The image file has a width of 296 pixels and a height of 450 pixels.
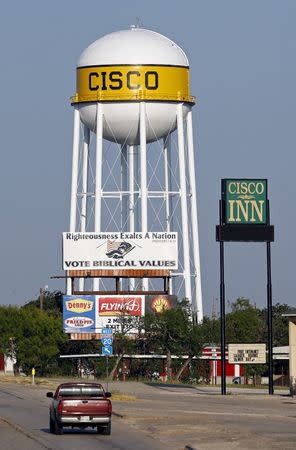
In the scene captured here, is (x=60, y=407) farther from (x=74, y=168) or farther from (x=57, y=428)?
(x=74, y=168)

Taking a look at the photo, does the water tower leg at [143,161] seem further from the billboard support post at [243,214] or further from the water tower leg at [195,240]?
the billboard support post at [243,214]

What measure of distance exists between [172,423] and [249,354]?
2847cm

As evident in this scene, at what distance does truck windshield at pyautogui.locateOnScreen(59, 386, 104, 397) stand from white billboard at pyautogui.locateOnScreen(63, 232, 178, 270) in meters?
55.1

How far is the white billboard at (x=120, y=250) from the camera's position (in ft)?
312

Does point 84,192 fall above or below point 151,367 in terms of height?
above

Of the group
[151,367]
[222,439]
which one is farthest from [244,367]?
[222,439]

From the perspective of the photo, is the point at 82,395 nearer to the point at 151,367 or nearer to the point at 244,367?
the point at 151,367

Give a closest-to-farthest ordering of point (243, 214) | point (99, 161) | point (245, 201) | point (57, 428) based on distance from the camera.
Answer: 1. point (57, 428)
2. point (243, 214)
3. point (245, 201)
4. point (99, 161)

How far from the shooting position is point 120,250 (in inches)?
3775

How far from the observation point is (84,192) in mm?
94688

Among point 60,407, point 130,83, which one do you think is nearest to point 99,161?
point 130,83

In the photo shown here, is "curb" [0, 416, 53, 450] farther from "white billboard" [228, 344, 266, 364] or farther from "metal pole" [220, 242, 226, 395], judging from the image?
"white billboard" [228, 344, 266, 364]

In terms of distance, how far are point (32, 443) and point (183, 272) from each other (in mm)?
58187

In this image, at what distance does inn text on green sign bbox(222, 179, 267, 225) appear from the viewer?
70.0m
